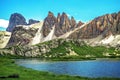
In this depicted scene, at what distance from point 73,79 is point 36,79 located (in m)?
13.5

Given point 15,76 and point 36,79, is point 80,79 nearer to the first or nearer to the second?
point 36,79

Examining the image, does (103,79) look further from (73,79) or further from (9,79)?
(9,79)

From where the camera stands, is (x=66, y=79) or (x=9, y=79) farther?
(x=66, y=79)

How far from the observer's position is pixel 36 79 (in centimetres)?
9400

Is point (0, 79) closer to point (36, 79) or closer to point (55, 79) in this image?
point (36, 79)

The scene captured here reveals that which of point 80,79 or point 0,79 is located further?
point 80,79

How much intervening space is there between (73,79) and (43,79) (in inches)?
430

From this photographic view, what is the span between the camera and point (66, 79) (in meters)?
99.4

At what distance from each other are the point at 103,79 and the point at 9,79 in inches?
1317

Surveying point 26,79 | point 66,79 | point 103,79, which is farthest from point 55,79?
point 103,79

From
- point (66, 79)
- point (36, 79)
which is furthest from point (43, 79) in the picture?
point (66, 79)

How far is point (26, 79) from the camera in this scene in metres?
92.8

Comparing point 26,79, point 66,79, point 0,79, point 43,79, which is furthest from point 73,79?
point 0,79

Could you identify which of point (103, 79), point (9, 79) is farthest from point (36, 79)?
point (103, 79)
